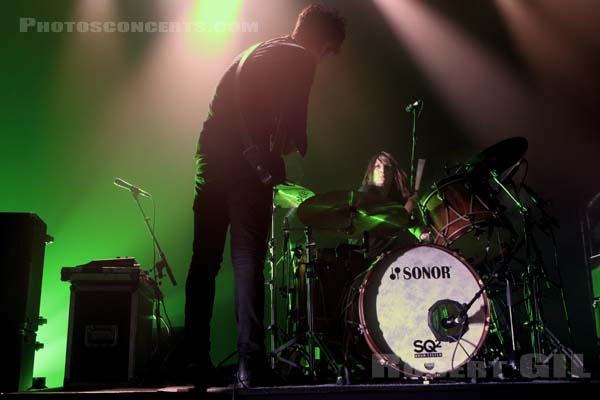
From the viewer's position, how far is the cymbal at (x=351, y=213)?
3.62 meters

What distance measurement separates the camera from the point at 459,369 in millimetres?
3104

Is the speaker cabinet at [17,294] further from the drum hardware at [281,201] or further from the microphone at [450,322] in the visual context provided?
the microphone at [450,322]

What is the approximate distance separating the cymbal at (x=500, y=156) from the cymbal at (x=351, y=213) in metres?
0.51

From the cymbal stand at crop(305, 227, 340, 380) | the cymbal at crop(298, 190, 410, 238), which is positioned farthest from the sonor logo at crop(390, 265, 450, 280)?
the cymbal stand at crop(305, 227, 340, 380)

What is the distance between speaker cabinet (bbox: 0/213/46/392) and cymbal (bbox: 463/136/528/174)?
8.29ft

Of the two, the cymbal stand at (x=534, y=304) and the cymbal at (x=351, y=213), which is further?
the cymbal at (x=351, y=213)

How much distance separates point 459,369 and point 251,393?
1300 millimetres

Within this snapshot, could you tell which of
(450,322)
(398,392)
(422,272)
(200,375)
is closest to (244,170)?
(200,375)

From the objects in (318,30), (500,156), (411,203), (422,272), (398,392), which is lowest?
(398,392)

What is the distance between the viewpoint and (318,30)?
2.86 meters

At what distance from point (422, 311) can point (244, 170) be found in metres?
1.31

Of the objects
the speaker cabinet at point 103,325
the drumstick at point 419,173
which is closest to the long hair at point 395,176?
the drumstick at point 419,173

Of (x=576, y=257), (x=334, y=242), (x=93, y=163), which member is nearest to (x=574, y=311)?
(x=576, y=257)

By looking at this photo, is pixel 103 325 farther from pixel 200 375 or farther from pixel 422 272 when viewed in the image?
pixel 422 272
